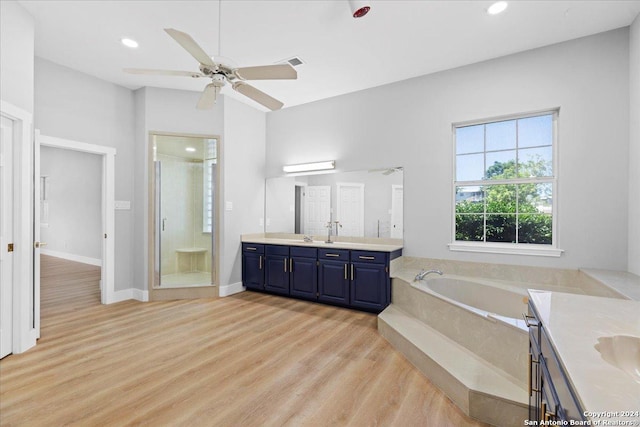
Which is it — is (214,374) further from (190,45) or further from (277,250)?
(190,45)

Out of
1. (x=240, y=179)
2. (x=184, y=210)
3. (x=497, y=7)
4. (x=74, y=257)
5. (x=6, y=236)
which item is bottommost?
(x=74, y=257)

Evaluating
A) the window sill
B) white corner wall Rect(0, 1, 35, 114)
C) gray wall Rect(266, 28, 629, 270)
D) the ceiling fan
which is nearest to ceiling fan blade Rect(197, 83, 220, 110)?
the ceiling fan

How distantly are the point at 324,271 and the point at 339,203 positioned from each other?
1.09 metres

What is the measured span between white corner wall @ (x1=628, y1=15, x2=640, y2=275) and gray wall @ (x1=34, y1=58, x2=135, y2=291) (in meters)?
5.89

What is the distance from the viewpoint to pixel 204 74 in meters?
2.23

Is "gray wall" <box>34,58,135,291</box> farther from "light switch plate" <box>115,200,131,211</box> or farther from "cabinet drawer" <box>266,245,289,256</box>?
"cabinet drawer" <box>266,245,289,256</box>

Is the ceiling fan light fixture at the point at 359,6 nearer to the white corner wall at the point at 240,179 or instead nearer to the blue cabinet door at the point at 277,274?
the white corner wall at the point at 240,179

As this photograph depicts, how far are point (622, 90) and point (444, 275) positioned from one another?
8.19ft

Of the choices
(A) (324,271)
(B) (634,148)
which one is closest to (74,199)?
(A) (324,271)

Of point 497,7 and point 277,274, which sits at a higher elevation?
point 497,7

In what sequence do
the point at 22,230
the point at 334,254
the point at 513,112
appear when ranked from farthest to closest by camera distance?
the point at 334,254 → the point at 513,112 → the point at 22,230

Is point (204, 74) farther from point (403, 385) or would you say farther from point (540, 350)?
point (403, 385)

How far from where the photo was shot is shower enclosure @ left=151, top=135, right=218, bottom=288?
4.27m

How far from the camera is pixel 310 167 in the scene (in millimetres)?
4586
